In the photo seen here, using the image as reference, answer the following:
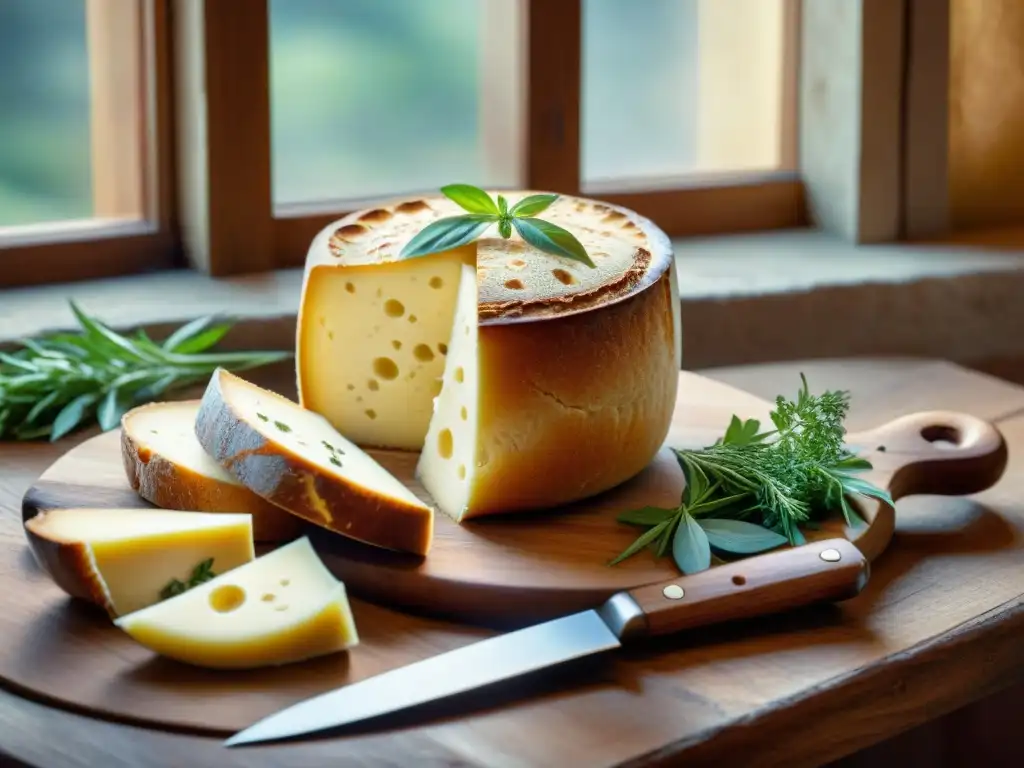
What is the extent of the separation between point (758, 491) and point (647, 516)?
0.35 feet

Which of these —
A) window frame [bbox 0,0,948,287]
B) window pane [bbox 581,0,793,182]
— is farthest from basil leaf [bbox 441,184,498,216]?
window pane [bbox 581,0,793,182]

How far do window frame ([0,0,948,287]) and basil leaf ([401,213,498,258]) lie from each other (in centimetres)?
63

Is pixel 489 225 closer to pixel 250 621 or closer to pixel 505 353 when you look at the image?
pixel 505 353

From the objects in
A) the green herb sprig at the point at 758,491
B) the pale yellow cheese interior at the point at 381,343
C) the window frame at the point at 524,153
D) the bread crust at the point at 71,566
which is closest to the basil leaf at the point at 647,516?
the green herb sprig at the point at 758,491

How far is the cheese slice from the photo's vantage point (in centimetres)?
104

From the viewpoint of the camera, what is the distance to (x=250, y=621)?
106 centimetres

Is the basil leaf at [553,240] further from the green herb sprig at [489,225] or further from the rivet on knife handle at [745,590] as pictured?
the rivet on knife handle at [745,590]

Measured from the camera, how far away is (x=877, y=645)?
1.12 m

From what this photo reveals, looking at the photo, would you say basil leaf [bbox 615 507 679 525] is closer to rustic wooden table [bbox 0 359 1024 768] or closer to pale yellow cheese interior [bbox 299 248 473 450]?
rustic wooden table [bbox 0 359 1024 768]

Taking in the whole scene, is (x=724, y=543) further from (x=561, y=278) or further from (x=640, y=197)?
(x=640, y=197)

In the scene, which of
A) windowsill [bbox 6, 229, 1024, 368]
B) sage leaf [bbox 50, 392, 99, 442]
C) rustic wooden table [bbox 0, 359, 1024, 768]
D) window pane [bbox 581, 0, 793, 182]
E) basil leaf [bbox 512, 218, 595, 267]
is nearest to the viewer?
rustic wooden table [bbox 0, 359, 1024, 768]

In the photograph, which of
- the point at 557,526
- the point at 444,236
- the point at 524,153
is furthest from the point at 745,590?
the point at 524,153

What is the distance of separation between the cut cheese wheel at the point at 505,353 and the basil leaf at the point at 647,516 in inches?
2.1

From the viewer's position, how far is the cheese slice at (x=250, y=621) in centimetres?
104
